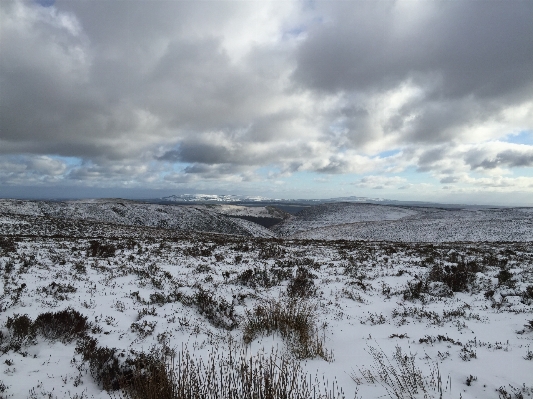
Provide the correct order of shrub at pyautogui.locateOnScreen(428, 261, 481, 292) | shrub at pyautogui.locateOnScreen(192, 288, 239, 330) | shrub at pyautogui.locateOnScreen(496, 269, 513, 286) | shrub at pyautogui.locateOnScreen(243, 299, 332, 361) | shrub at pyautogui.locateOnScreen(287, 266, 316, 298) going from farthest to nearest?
shrub at pyautogui.locateOnScreen(496, 269, 513, 286), shrub at pyautogui.locateOnScreen(428, 261, 481, 292), shrub at pyautogui.locateOnScreen(287, 266, 316, 298), shrub at pyautogui.locateOnScreen(192, 288, 239, 330), shrub at pyautogui.locateOnScreen(243, 299, 332, 361)

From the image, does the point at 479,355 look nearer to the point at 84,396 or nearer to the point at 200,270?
the point at 84,396

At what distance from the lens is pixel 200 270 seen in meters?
12.8

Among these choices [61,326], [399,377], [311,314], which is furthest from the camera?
[311,314]

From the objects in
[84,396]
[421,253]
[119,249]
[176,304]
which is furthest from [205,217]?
[84,396]

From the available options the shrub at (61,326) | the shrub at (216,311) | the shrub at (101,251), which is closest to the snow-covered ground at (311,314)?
the shrub at (216,311)

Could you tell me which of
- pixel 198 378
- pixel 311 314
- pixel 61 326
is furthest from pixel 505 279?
pixel 61 326

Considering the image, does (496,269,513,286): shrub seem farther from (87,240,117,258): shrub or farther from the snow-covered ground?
(87,240,117,258): shrub

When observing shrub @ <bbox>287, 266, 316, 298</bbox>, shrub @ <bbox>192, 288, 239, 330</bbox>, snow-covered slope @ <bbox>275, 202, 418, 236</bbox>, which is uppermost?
shrub @ <bbox>192, 288, 239, 330</bbox>

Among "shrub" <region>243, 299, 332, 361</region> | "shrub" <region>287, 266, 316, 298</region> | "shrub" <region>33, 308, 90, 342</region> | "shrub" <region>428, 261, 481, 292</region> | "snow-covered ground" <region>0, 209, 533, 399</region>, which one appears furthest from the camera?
"shrub" <region>428, 261, 481, 292</region>

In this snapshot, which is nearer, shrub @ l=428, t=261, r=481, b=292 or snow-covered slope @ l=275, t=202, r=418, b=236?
shrub @ l=428, t=261, r=481, b=292

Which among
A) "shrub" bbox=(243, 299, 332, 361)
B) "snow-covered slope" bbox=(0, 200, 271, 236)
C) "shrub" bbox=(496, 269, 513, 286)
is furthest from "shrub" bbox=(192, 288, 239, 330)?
"snow-covered slope" bbox=(0, 200, 271, 236)

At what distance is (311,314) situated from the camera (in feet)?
A: 23.6

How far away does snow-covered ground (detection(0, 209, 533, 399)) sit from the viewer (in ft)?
14.9

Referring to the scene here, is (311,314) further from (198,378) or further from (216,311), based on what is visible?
(198,378)
